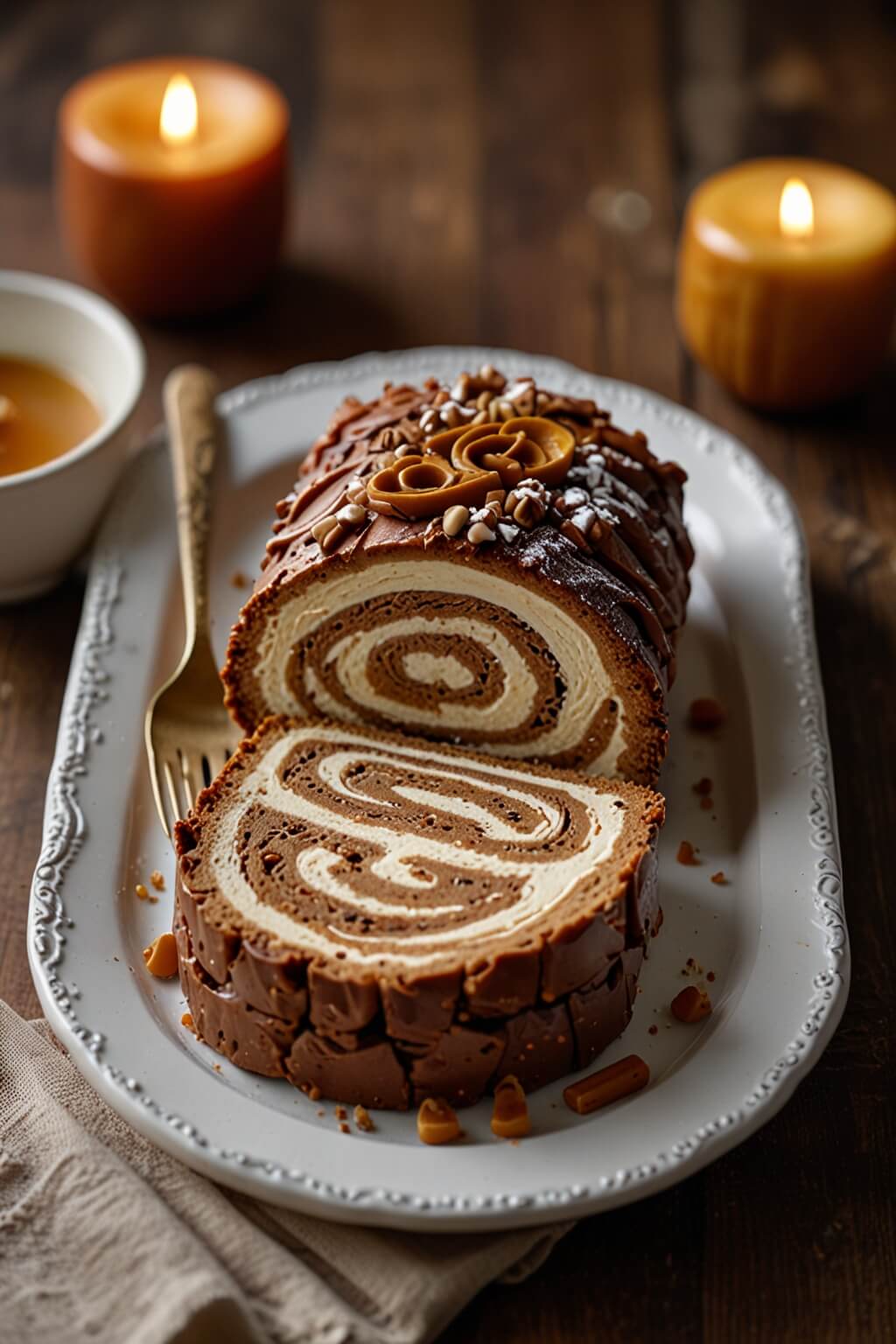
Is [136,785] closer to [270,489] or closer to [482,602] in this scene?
[482,602]

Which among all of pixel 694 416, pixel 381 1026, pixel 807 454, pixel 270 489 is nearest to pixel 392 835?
pixel 381 1026

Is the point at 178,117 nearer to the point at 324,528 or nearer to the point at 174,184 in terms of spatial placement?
the point at 174,184

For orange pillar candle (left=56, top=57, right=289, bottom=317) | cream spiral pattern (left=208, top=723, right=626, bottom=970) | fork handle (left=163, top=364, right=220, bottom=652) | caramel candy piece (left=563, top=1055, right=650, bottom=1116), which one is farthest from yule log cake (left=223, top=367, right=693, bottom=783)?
orange pillar candle (left=56, top=57, right=289, bottom=317)

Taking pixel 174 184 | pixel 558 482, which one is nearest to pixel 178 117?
pixel 174 184

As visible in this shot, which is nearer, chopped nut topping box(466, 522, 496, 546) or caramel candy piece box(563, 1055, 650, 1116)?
caramel candy piece box(563, 1055, 650, 1116)

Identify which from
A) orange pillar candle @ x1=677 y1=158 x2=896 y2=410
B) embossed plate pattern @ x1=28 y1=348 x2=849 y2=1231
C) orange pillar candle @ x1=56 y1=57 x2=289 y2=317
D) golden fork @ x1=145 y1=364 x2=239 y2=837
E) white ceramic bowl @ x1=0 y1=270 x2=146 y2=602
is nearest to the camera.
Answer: embossed plate pattern @ x1=28 y1=348 x2=849 y2=1231

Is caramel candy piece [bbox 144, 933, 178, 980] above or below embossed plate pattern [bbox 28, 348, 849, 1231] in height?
below

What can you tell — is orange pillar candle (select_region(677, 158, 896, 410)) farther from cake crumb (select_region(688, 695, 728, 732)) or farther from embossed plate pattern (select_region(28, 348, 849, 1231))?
cake crumb (select_region(688, 695, 728, 732))
